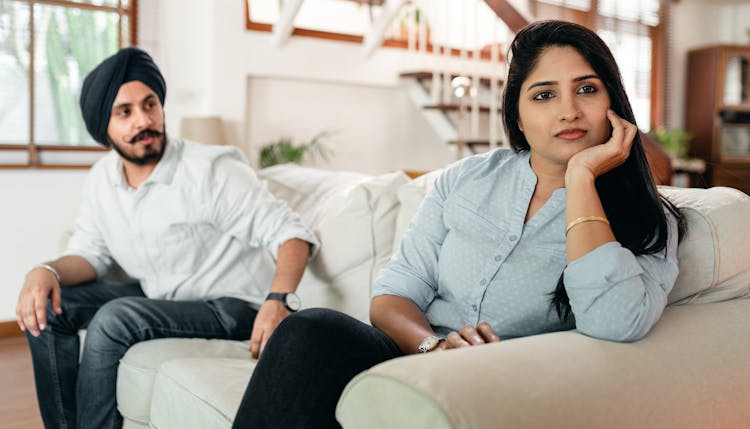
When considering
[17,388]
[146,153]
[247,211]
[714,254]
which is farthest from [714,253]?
[17,388]

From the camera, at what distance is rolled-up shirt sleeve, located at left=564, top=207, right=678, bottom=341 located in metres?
1.17

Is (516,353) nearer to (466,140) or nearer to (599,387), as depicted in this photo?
(599,387)

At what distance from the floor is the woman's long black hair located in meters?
2.14

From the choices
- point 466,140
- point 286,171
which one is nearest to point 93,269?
point 286,171

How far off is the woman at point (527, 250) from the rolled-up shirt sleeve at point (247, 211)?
628 millimetres

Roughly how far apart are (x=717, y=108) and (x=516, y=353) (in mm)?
6945

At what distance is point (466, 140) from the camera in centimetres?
549

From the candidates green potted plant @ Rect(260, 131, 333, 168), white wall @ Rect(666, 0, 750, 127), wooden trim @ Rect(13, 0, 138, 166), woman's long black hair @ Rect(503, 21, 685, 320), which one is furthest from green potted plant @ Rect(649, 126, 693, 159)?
woman's long black hair @ Rect(503, 21, 685, 320)

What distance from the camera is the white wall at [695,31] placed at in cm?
757

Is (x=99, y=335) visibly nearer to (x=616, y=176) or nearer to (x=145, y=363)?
(x=145, y=363)

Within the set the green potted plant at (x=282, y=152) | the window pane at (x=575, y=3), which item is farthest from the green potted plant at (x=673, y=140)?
the green potted plant at (x=282, y=152)

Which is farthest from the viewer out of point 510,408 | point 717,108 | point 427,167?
point 717,108

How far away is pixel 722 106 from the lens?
7.22 m

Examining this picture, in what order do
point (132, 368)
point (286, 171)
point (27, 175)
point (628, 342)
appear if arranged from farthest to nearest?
point (27, 175) < point (286, 171) < point (132, 368) < point (628, 342)
